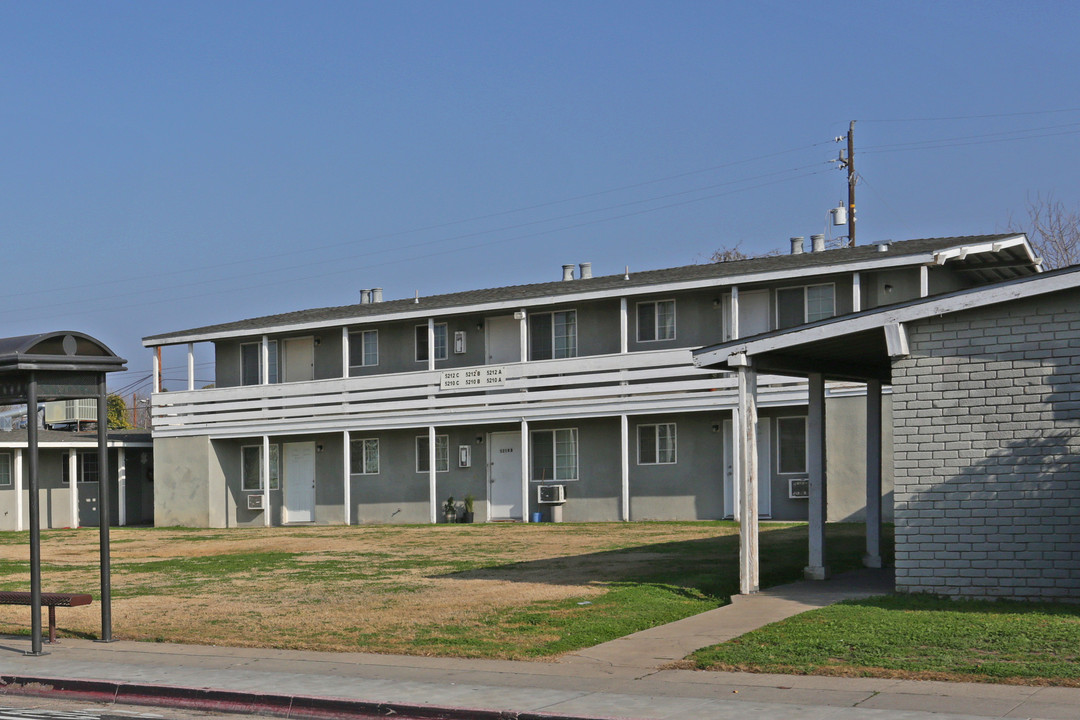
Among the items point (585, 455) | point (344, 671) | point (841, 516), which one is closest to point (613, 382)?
point (585, 455)

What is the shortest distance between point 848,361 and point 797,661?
7912mm

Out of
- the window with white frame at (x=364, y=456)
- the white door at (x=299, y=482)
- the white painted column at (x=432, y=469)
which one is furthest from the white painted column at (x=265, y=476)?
the white painted column at (x=432, y=469)

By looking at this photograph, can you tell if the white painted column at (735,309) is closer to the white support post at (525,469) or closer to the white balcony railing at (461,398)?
the white balcony railing at (461,398)

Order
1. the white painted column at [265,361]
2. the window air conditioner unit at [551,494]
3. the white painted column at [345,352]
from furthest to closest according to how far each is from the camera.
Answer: the white painted column at [265,361] → the white painted column at [345,352] → the window air conditioner unit at [551,494]

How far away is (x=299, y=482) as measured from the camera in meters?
36.5

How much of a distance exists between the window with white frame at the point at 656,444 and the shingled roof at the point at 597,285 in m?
3.57

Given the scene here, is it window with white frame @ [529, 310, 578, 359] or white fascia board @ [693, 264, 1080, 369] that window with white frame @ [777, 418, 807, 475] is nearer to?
window with white frame @ [529, 310, 578, 359]

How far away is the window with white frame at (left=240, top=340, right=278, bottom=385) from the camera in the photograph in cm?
3703

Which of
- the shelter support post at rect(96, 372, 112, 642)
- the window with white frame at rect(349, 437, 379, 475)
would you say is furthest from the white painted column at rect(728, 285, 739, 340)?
the shelter support post at rect(96, 372, 112, 642)

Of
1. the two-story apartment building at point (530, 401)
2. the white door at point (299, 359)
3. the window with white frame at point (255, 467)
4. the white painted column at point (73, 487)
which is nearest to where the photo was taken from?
the two-story apartment building at point (530, 401)

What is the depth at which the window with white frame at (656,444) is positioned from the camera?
1196 inches

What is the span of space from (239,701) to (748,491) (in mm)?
7460

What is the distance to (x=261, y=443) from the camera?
122 ft

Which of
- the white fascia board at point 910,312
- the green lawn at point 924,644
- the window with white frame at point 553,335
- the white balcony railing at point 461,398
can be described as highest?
the window with white frame at point 553,335
